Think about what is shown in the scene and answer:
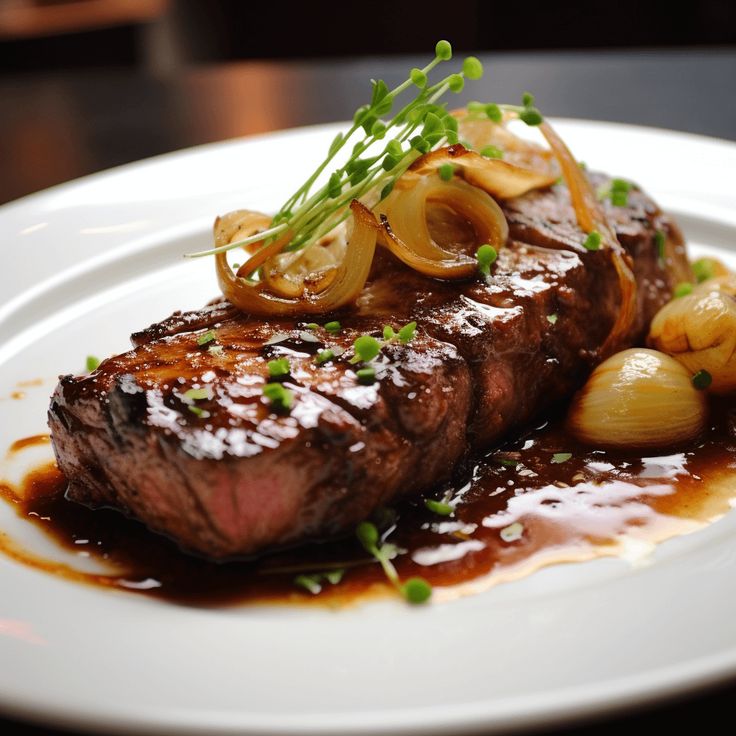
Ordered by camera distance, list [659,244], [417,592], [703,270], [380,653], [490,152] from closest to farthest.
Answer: [380,653] < [417,592] < [490,152] < [659,244] < [703,270]

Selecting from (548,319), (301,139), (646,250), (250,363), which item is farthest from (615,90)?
(250,363)

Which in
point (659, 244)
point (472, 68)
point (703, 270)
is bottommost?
point (703, 270)

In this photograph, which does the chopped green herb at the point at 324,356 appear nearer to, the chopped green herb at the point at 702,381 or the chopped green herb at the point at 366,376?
the chopped green herb at the point at 366,376

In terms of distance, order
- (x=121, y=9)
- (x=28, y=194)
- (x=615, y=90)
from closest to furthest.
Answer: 1. (x=28, y=194)
2. (x=615, y=90)
3. (x=121, y=9)

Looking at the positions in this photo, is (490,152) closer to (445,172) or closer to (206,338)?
(445,172)

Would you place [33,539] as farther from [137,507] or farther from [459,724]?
[459,724]

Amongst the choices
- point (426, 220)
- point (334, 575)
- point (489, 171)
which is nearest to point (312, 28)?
point (489, 171)
